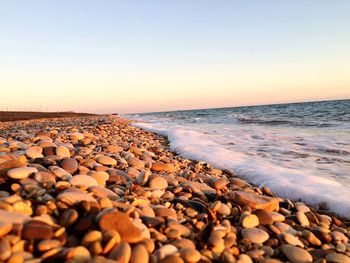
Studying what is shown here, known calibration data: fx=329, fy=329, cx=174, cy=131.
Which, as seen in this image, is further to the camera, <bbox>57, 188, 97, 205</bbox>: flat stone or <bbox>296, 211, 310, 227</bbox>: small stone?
<bbox>296, 211, 310, 227</bbox>: small stone

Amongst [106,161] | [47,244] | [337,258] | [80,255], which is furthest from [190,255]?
[106,161]

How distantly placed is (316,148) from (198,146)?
9.25 ft

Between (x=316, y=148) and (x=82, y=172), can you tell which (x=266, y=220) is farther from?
(x=316, y=148)

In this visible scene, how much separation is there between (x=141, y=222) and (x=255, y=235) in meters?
0.86

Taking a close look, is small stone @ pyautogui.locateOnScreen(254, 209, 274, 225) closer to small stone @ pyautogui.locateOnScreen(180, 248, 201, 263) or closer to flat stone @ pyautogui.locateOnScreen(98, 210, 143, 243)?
small stone @ pyautogui.locateOnScreen(180, 248, 201, 263)

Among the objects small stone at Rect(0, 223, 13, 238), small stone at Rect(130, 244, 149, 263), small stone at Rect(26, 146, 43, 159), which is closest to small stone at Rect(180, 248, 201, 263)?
small stone at Rect(130, 244, 149, 263)

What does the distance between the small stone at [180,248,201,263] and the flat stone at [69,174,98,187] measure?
3.52 feet

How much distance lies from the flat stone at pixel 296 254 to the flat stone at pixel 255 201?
2.07 ft

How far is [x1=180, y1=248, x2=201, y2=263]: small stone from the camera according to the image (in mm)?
1897

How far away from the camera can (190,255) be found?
6.26 feet

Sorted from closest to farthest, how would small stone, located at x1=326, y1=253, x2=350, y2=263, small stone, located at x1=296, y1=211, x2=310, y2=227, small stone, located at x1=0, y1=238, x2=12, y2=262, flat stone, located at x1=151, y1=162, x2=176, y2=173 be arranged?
small stone, located at x1=0, y1=238, x2=12, y2=262 → small stone, located at x1=326, y1=253, x2=350, y2=263 → small stone, located at x1=296, y1=211, x2=310, y2=227 → flat stone, located at x1=151, y1=162, x2=176, y2=173

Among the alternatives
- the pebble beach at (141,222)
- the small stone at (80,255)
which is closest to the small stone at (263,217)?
the pebble beach at (141,222)

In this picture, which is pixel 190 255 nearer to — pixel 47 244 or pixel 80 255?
pixel 80 255

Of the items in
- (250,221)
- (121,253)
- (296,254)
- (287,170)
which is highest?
(121,253)
